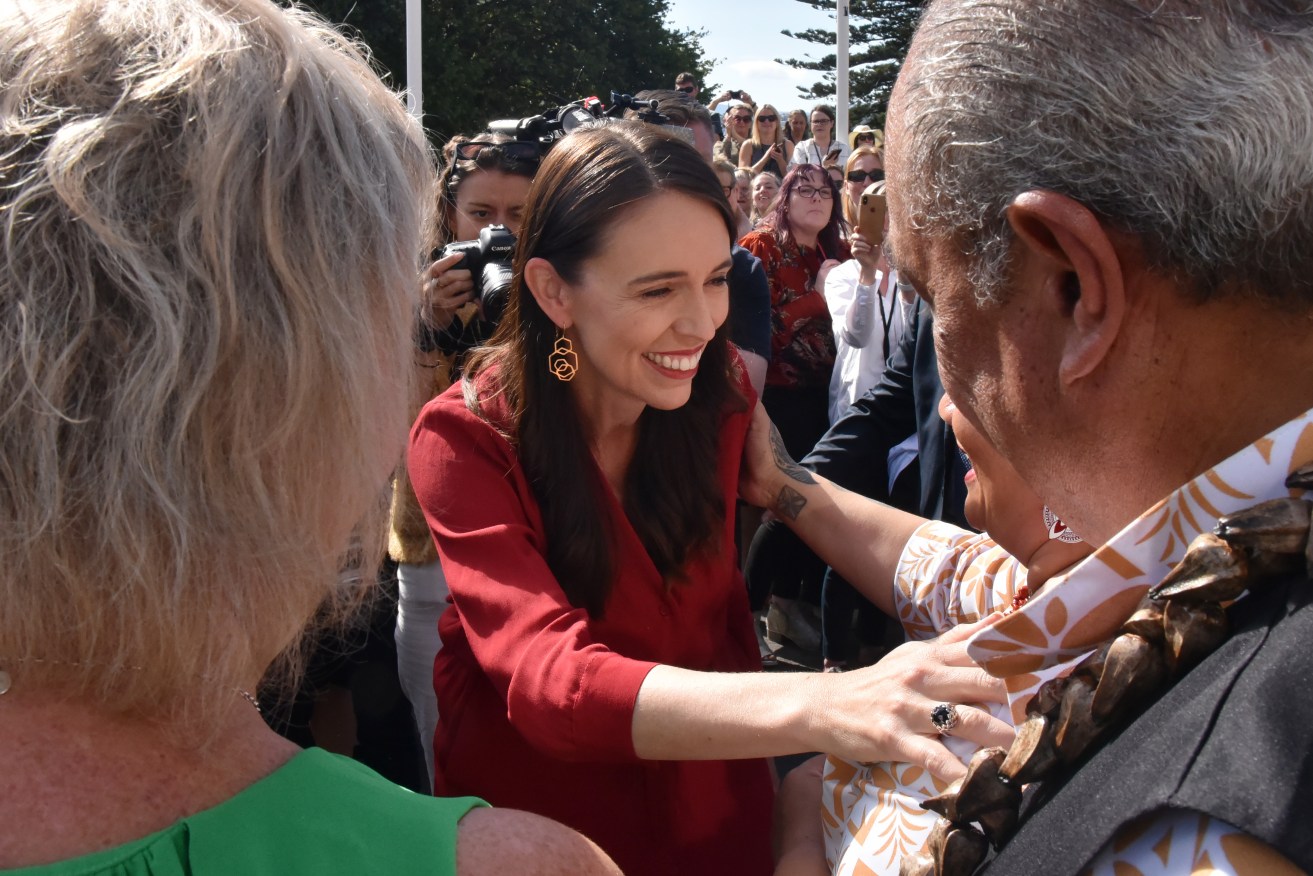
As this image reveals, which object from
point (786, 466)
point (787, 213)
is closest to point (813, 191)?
point (787, 213)

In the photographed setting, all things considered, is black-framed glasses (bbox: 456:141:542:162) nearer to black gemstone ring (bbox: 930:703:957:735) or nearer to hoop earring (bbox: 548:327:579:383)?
hoop earring (bbox: 548:327:579:383)

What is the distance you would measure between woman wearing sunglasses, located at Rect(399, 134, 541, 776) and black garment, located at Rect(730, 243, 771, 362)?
888 mm

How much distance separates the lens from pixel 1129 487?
2.81ft

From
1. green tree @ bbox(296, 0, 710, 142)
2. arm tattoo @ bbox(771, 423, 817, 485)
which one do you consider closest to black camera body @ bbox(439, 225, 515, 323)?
arm tattoo @ bbox(771, 423, 817, 485)

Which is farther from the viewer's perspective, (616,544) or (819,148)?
(819,148)

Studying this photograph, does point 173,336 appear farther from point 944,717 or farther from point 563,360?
point 563,360

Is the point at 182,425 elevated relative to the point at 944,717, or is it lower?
elevated

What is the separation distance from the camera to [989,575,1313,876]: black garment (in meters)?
0.61

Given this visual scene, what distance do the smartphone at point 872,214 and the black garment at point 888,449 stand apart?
157 centimetres

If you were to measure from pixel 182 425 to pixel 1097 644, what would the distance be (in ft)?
2.44

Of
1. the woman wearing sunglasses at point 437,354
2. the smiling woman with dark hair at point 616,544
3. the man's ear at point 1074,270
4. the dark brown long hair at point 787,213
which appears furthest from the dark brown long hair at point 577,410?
the dark brown long hair at point 787,213

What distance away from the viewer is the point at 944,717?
1.18m

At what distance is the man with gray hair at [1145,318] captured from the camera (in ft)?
2.24

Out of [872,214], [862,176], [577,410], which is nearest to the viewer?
[577,410]
